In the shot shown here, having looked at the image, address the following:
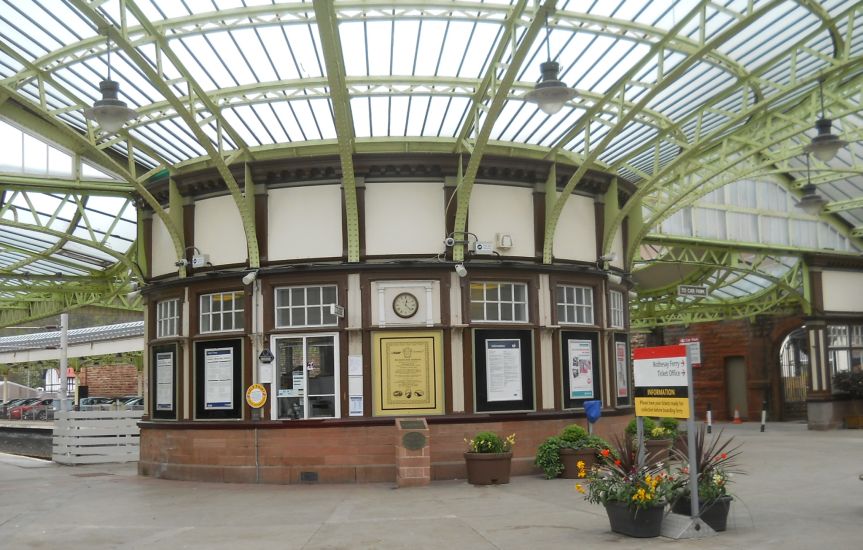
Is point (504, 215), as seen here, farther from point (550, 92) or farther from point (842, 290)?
point (842, 290)

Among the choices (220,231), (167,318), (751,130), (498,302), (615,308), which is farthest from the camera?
(751,130)

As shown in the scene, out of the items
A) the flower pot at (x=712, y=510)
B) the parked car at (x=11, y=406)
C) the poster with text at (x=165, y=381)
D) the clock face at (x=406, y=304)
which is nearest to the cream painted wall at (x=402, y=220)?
the clock face at (x=406, y=304)

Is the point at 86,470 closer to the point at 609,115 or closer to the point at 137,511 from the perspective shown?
the point at 137,511

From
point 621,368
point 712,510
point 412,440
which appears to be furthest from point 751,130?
point 712,510

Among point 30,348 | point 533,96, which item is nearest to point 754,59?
point 533,96

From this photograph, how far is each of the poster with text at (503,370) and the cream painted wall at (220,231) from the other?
5.06 metres

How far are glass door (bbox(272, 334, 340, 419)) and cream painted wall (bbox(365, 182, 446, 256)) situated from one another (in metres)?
2.04

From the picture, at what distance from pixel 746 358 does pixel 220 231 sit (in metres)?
28.5

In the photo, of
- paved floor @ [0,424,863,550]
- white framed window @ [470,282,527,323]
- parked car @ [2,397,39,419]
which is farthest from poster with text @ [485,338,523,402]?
parked car @ [2,397,39,419]

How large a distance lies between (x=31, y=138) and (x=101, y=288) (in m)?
17.2

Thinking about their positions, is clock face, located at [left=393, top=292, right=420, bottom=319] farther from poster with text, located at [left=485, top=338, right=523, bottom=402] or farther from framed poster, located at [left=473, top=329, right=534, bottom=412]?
poster with text, located at [left=485, top=338, right=523, bottom=402]

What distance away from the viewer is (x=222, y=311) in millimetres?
18172

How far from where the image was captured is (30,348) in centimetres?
5641

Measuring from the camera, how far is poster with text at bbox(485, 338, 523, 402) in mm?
17438
